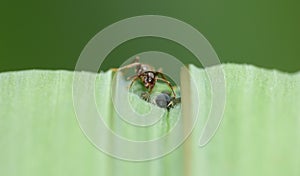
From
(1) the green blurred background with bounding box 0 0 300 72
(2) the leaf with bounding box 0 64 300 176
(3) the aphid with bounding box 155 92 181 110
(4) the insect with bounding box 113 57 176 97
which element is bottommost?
(2) the leaf with bounding box 0 64 300 176

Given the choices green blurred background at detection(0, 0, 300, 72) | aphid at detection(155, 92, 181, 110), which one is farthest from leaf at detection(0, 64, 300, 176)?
green blurred background at detection(0, 0, 300, 72)

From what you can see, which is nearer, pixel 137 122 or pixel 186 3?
pixel 137 122

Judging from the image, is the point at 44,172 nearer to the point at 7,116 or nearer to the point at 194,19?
the point at 7,116

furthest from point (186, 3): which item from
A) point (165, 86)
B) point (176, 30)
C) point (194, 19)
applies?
point (165, 86)

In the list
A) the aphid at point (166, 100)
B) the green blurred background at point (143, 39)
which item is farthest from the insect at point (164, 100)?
the green blurred background at point (143, 39)

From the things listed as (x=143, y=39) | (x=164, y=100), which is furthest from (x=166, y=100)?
(x=143, y=39)

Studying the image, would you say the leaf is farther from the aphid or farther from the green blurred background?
the green blurred background
